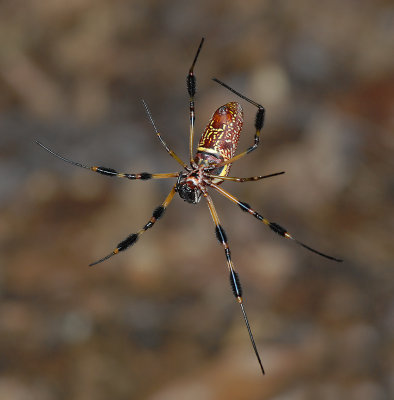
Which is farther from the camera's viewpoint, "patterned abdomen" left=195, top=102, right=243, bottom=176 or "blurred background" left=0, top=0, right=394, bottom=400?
"blurred background" left=0, top=0, right=394, bottom=400

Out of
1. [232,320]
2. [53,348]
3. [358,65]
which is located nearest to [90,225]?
[53,348]

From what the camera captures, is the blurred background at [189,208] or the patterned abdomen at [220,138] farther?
the blurred background at [189,208]

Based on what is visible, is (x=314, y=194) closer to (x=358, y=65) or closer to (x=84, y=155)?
(x=358, y=65)

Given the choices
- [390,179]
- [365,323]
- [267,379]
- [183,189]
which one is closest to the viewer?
[183,189]
